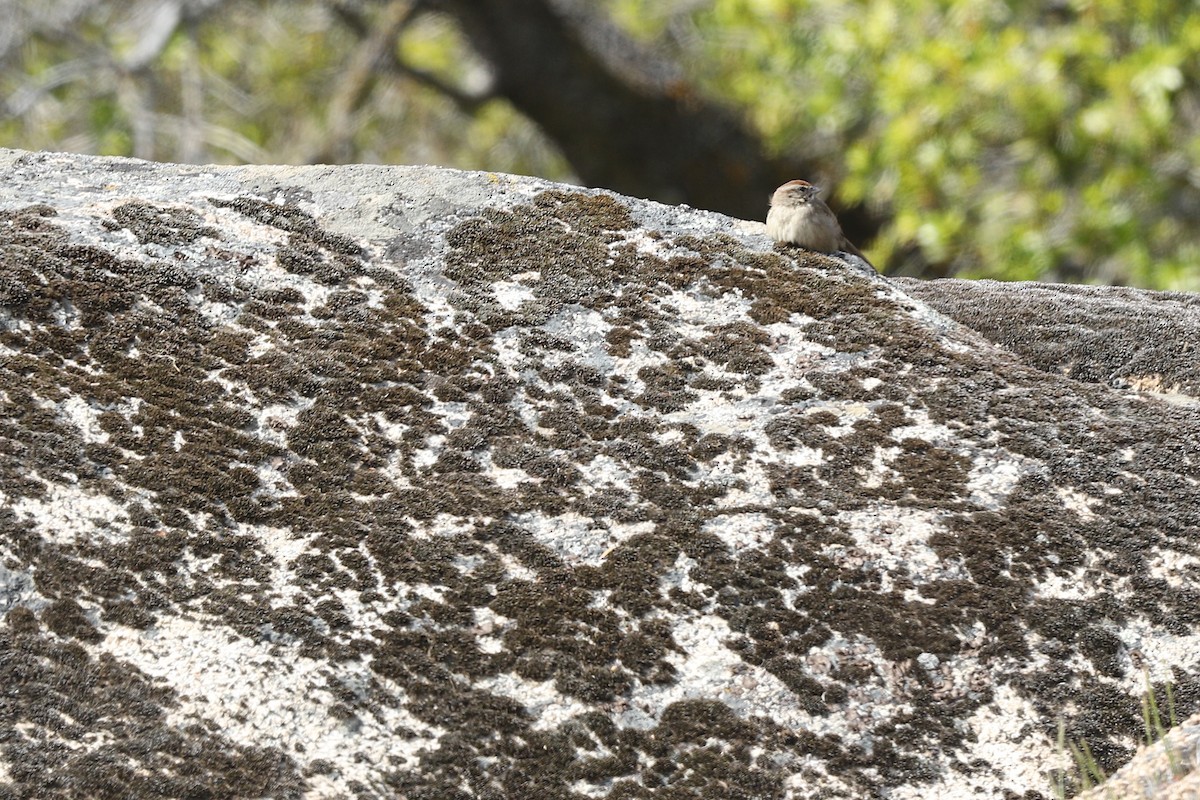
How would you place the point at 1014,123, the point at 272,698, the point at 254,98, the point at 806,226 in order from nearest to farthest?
1. the point at 272,698
2. the point at 806,226
3. the point at 1014,123
4. the point at 254,98

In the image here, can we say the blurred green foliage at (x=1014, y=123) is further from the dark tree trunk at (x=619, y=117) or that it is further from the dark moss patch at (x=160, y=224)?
the dark moss patch at (x=160, y=224)

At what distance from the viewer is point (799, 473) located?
3.34 metres

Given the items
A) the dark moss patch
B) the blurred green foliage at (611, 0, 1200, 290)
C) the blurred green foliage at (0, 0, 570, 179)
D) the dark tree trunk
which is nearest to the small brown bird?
the dark moss patch

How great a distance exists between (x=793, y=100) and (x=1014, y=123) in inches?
93.2

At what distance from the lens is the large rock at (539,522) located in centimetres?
284

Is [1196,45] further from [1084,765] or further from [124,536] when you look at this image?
[124,536]

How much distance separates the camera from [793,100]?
476 inches

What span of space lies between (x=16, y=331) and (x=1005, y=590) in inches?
104

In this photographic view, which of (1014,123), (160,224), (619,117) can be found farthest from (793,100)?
(160,224)

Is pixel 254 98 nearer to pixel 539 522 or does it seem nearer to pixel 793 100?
pixel 793 100

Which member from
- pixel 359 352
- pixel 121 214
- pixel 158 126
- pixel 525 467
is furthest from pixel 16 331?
pixel 158 126

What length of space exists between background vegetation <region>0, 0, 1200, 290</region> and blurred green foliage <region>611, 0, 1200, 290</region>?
2 centimetres

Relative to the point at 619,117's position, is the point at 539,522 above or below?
below

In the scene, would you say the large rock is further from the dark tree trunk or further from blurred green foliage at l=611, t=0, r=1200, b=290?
the dark tree trunk
